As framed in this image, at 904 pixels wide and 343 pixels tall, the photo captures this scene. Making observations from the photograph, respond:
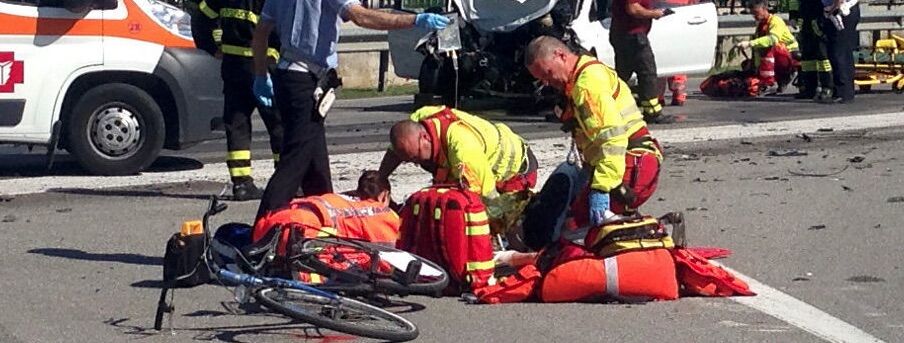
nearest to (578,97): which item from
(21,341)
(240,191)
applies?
(21,341)

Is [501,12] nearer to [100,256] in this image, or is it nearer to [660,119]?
[660,119]

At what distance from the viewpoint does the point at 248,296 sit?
6.65 m

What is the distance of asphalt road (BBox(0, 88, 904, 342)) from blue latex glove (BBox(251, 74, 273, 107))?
1.01 m

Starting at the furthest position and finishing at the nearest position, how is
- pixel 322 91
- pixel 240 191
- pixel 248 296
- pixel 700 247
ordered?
1. pixel 240 191
2. pixel 700 247
3. pixel 322 91
4. pixel 248 296

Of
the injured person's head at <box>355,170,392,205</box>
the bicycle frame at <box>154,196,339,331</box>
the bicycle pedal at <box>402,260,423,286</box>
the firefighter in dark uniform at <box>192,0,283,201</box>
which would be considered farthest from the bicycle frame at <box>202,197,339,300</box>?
the firefighter in dark uniform at <box>192,0,283,201</box>

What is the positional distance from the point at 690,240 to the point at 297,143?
92.3 inches

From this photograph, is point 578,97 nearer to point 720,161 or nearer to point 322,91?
point 322,91

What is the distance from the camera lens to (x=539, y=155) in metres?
12.5

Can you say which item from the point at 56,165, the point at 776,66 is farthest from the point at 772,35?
the point at 56,165

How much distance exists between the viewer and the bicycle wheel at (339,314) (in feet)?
20.9

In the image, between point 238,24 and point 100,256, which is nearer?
point 100,256

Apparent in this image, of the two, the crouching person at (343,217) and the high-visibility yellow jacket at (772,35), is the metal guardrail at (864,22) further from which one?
the crouching person at (343,217)

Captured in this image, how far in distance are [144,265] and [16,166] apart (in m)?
4.49

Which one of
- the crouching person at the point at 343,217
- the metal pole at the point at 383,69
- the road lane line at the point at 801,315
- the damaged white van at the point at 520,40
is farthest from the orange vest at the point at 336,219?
the metal pole at the point at 383,69
